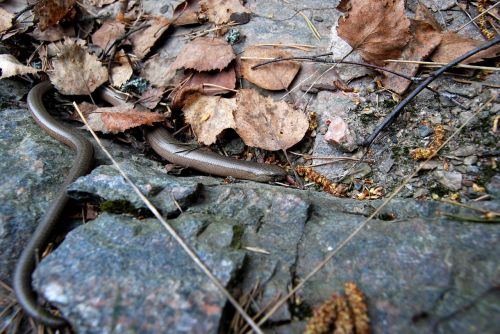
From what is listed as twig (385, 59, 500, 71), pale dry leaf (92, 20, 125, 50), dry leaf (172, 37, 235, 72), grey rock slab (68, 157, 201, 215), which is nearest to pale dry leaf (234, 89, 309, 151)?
dry leaf (172, 37, 235, 72)

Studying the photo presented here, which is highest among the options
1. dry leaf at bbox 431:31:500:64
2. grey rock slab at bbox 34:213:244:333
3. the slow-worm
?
dry leaf at bbox 431:31:500:64

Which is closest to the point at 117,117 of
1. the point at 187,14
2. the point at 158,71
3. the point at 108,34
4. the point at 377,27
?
the point at 158,71

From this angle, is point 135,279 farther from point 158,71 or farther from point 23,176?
point 158,71

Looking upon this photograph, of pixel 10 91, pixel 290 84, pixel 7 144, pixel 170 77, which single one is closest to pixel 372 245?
pixel 290 84

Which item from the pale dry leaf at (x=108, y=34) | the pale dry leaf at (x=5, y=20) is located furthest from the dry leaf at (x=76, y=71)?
the pale dry leaf at (x=5, y=20)

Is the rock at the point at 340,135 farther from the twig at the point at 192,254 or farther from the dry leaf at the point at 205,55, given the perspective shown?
the twig at the point at 192,254

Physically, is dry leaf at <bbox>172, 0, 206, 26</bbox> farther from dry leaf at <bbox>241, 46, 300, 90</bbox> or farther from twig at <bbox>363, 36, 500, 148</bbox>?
twig at <bbox>363, 36, 500, 148</bbox>
